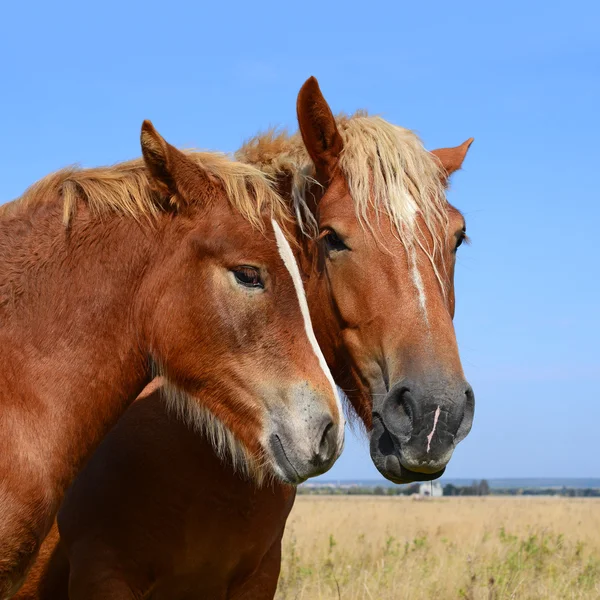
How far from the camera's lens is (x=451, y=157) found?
5023 millimetres

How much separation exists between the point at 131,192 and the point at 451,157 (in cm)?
195

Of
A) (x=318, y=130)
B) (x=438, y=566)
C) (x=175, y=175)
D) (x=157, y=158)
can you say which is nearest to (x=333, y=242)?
(x=318, y=130)

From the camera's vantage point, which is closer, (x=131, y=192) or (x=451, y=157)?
(x=131, y=192)

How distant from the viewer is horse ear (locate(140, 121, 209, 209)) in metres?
3.93

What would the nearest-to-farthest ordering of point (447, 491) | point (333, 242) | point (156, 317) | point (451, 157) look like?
1. point (156, 317)
2. point (333, 242)
3. point (451, 157)
4. point (447, 491)

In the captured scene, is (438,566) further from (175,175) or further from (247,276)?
(175,175)

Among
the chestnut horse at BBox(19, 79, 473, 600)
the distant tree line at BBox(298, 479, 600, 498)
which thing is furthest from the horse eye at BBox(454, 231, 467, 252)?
the distant tree line at BBox(298, 479, 600, 498)

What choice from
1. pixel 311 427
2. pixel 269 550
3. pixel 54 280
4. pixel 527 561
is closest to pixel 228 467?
pixel 269 550

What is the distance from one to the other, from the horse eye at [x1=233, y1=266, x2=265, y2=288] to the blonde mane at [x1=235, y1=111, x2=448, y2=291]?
0.62 metres

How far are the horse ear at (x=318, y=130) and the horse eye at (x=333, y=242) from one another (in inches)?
14.0

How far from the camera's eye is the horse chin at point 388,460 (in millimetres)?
3771

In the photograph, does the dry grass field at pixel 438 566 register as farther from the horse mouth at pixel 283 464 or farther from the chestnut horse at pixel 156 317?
the chestnut horse at pixel 156 317

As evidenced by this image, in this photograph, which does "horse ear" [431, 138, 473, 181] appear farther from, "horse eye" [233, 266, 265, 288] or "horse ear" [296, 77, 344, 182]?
"horse eye" [233, 266, 265, 288]

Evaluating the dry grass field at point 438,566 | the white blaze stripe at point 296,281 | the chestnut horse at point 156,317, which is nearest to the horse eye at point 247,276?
the chestnut horse at point 156,317
